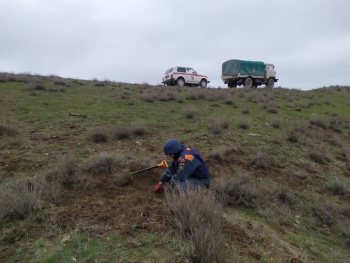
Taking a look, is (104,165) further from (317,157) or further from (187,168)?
(317,157)

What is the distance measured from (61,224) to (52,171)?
196 centimetres

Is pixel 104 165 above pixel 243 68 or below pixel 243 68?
below

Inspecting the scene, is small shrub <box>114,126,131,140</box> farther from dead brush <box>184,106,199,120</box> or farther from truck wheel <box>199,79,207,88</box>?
truck wheel <box>199,79,207,88</box>

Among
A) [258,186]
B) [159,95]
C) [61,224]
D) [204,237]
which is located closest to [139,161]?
[258,186]

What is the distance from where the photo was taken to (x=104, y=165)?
6016 millimetres

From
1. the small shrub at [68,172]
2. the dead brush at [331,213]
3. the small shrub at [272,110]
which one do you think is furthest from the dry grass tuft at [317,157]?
the small shrub at [68,172]

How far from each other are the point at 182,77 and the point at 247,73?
5.60m

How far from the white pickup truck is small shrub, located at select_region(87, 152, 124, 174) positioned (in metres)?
16.3

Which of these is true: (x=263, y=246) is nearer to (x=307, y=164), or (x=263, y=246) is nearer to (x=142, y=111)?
(x=307, y=164)

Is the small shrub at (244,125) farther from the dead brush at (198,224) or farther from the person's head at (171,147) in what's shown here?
the dead brush at (198,224)

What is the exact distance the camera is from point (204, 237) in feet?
11.1

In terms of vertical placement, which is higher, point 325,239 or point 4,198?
point 4,198

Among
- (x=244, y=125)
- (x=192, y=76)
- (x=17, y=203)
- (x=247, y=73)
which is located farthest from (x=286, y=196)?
(x=247, y=73)

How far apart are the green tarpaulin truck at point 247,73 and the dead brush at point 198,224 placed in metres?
21.5
